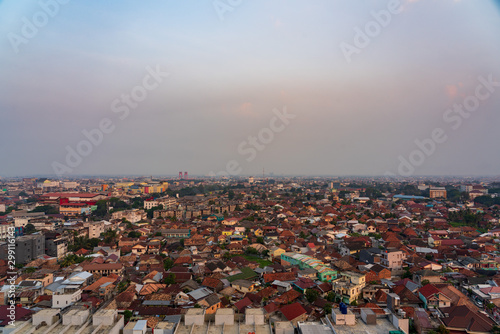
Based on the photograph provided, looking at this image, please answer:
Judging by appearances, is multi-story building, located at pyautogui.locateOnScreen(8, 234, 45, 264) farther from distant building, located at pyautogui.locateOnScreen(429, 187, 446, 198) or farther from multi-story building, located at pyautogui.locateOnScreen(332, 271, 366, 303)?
distant building, located at pyautogui.locateOnScreen(429, 187, 446, 198)

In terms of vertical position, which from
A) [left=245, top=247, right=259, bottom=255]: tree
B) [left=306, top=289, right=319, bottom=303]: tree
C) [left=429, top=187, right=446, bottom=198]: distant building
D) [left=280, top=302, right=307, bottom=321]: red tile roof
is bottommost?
[left=245, top=247, right=259, bottom=255]: tree

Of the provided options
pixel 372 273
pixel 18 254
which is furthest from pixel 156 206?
pixel 372 273

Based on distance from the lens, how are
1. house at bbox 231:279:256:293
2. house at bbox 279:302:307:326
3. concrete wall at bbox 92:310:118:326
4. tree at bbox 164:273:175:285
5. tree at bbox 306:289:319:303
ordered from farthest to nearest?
tree at bbox 164:273:175:285 → house at bbox 231:279:256:293 → tree at bbox 306:289:319:303 → house at bbox 279:302:307:326 → concrete wall at bbox 92:310:118:326

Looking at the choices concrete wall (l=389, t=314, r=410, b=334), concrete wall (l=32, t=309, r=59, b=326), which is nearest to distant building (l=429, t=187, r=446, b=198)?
concrete wall (l=389, t=314, r=410, b=334)

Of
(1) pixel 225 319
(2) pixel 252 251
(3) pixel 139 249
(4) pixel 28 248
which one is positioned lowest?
(2) pixel 252 251

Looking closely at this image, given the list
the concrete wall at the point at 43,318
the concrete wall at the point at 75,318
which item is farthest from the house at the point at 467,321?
the concrete wall at the point at 43,318

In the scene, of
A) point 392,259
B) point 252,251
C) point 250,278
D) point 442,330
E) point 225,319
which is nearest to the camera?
point 225,319

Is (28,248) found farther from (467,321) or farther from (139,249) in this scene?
(467,321)

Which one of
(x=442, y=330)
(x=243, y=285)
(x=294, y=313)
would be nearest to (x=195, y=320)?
(x=294, y=313)

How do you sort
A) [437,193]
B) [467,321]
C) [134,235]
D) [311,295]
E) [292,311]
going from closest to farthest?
[467,321]
[292,311]
[311,295]
[134,235]
[437,193]

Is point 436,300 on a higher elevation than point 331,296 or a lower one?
higher
